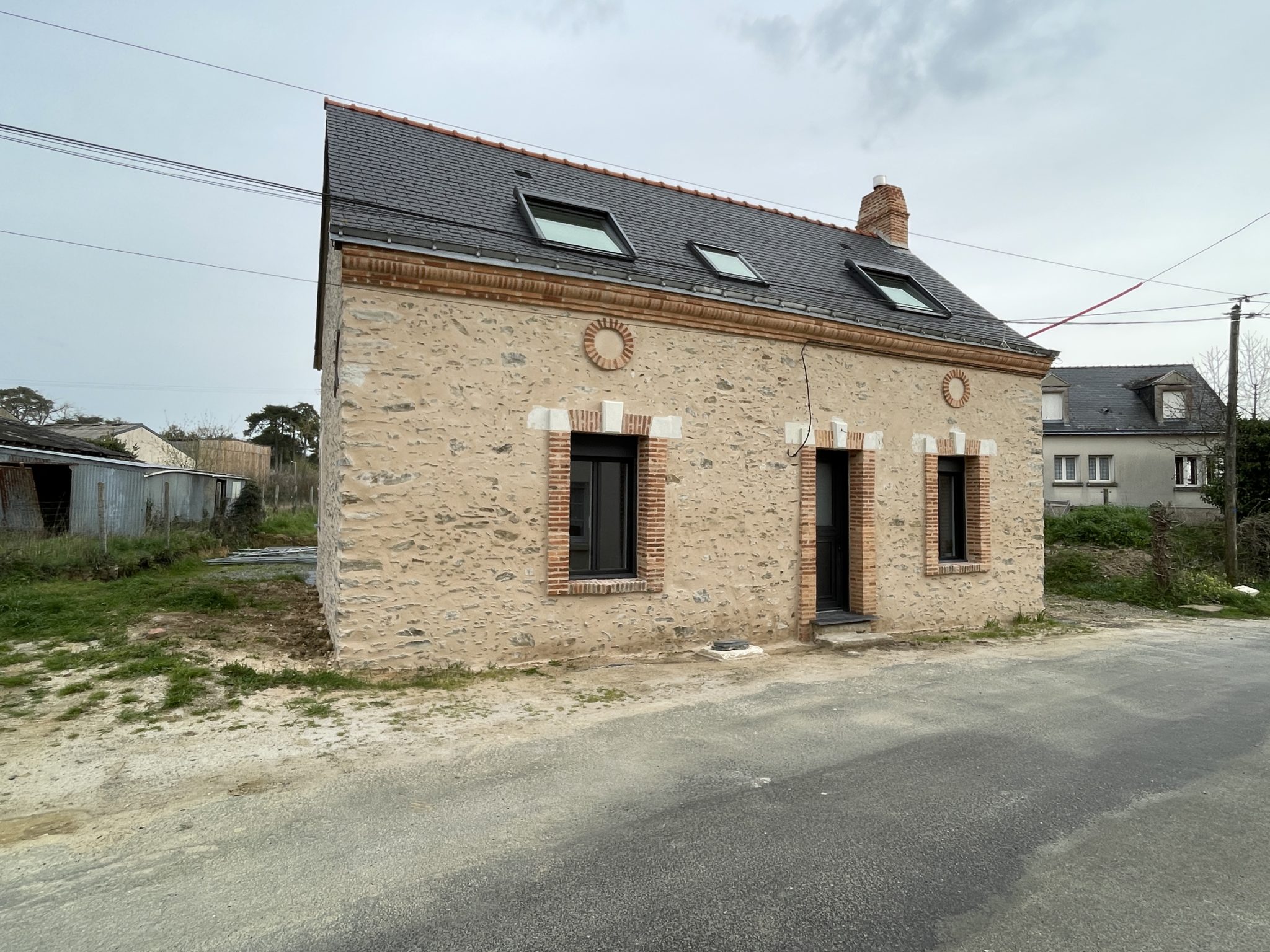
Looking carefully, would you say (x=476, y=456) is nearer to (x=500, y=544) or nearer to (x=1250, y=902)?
(x=500, y=544)

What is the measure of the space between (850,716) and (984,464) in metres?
6.58

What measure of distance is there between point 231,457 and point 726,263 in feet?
98.1

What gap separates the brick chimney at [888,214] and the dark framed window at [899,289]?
91.1 inches

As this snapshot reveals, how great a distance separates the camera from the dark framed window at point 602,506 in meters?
7.66

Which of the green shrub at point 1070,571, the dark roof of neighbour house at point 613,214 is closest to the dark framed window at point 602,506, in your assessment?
the dark roof of neighbour house at point 613,214

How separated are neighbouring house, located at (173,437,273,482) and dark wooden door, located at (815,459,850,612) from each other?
27336 millimetres

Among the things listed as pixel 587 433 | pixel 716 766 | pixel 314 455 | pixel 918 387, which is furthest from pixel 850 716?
pixel 314 455

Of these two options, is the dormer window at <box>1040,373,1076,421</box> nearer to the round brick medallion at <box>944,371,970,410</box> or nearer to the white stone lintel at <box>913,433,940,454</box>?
→ the round brick medallion at <box>944,371,970,410</box>

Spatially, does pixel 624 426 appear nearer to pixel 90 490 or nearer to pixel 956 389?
pixel 956 389

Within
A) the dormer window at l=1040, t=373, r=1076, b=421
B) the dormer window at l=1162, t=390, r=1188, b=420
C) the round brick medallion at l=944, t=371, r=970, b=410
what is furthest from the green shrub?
the dormer window at l=1162, t=390, r=1188, b=420

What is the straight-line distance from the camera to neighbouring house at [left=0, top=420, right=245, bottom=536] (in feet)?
41.6

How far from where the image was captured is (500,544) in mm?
6918

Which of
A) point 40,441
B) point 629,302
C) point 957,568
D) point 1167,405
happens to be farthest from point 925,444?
point 1167,405

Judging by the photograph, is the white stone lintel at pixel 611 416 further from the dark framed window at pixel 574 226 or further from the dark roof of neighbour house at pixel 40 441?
the dark roof of neighbour house at pixel 40 441
